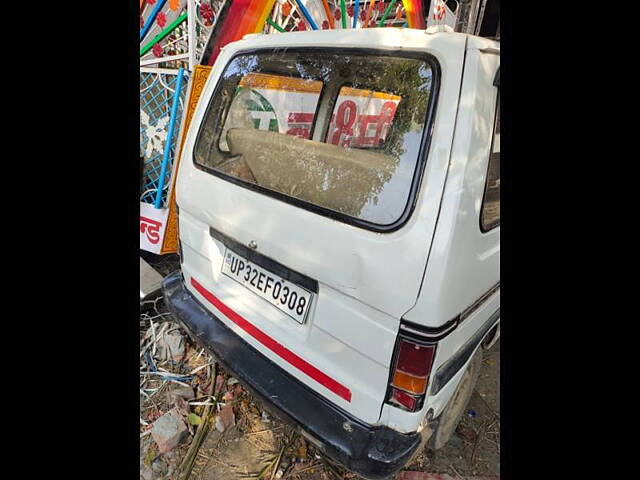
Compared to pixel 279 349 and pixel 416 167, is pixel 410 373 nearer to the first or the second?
pixel 279 349

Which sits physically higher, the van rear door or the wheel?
the van rear door

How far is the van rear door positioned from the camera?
1.30 metres

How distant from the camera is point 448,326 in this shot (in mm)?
1339

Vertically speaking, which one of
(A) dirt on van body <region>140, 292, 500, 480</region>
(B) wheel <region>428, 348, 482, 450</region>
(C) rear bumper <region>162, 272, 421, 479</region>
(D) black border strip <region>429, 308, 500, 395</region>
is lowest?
(A) dirt on van body <region>140, 292, 500, 480</region>

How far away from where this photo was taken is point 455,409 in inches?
82.4

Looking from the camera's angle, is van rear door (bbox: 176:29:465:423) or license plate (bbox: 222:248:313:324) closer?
van rear door (bbox: 176:29:465:423)

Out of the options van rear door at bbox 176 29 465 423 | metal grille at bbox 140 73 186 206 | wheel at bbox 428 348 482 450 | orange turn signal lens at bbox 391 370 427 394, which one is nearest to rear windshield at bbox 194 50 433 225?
van rear door at bbox 176 29 465 423

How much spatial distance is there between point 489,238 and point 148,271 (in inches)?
109

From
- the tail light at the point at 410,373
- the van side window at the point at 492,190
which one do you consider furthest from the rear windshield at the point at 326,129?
the tail light at the point at 410,373

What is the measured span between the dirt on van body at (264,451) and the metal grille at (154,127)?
2011 mm

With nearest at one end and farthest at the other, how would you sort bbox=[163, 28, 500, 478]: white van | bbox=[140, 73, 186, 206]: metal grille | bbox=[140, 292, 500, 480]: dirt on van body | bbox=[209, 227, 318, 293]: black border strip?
bbox=[163, 28, 500, 478]: white van < bbox=[209, 227, 318, 293]: black border strip < bbox=[140, 292, 500, 480]: dirt on van body < bbox=[140, 73, 186, 206]: metal grille

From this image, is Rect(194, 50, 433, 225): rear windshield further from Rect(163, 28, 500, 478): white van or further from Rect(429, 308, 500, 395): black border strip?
Rect(429, 308, 500, 395): black border strip

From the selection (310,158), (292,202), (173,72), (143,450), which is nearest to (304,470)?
(143,450)

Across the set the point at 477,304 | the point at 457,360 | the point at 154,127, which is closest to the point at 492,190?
the point at 477,304
